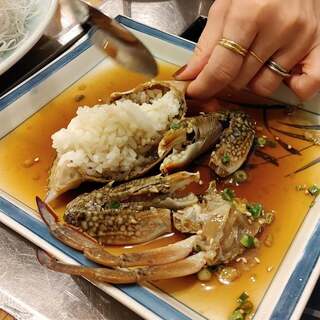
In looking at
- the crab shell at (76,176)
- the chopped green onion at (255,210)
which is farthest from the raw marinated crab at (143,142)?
the chopped green onion at (255,210)

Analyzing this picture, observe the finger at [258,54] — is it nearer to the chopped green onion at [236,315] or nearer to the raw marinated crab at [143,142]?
the raw marinated crab at [143,142]

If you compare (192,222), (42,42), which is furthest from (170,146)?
(42,42)

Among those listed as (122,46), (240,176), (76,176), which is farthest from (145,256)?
(122,46)

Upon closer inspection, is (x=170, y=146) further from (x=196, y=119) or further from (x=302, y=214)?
(x=302, y=214)

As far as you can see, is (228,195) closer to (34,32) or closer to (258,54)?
(258,54)

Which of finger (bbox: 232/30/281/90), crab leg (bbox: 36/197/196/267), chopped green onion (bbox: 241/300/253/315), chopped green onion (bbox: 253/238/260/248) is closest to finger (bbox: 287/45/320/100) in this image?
finger (bbox: 232/30/281/90)
